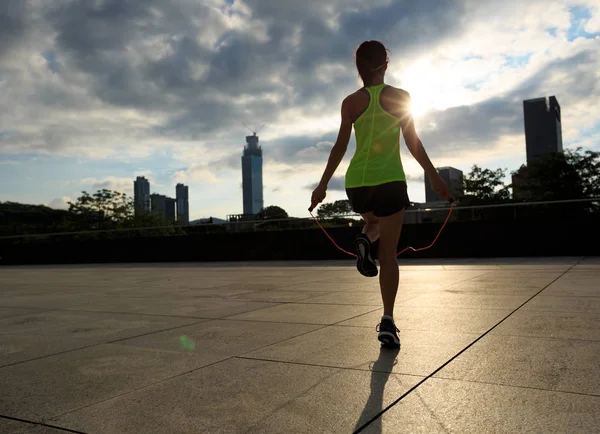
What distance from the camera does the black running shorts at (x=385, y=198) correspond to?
10.1ft

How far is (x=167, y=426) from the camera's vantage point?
181 cm

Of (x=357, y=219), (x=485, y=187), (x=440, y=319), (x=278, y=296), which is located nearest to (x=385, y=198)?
(x=440, y=319)

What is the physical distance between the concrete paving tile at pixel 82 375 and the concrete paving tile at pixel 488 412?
1.20 meters

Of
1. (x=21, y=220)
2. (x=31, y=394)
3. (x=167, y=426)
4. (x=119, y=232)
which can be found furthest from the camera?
(x=21, y=220)

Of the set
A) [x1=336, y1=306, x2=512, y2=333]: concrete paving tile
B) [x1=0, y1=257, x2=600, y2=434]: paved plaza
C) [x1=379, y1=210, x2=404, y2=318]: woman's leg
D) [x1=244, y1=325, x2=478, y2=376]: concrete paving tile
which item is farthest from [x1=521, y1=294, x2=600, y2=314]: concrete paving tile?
[x1=379, y1=210, x2=404, y2=318]: woman's leg

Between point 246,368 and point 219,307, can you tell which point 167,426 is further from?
point 219,307

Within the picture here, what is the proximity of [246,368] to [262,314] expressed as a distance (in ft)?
5.89

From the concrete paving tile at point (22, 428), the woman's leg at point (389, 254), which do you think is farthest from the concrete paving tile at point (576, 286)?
the concrete paving tile at point (22, 428)

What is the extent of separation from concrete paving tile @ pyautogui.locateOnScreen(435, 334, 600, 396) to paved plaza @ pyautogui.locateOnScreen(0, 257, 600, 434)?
0.01 meters

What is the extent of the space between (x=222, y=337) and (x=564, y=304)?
2.91 metres

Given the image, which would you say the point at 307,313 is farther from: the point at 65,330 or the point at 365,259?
the point at 65,330

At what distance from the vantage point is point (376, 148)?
3184mm

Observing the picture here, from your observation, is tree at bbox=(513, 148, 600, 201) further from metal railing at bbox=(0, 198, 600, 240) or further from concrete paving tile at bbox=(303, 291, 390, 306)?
concrete paving tile at bbox=(303, 291, 390, 306)

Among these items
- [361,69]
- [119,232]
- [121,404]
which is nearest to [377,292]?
[361,69]
